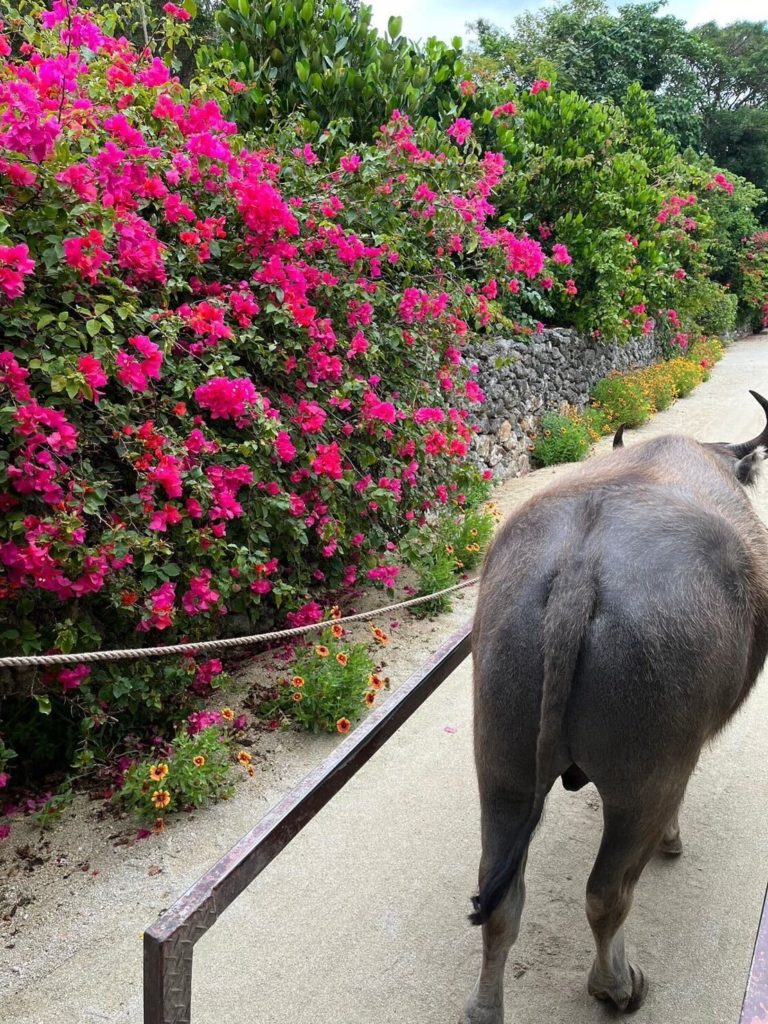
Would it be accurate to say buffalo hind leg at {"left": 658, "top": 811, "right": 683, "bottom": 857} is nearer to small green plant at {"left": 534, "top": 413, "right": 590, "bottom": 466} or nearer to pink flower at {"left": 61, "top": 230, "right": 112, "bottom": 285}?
pink flower at {"left": 61, "top": 230, "right": 112, "bottom": 285}

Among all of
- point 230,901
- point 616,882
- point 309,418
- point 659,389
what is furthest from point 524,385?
point 230,901

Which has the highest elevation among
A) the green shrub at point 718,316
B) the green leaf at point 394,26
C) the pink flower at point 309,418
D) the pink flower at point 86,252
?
the green leaf at point 394,26

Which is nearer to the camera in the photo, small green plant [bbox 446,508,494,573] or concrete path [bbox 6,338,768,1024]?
concrete path [bbox 6,338,768,1024]

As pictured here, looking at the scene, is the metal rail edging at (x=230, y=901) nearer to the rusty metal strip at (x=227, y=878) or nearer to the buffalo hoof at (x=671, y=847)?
the rusty metal strip at (x=227, y=878)

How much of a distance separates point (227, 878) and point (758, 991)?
102 cm

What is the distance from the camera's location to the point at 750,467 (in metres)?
2.84

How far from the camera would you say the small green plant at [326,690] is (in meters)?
3.76

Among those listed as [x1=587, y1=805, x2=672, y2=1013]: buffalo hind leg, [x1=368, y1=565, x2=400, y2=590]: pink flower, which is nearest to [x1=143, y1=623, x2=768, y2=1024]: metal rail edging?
[x1=587, y1=805, x2=672, y2=1013]: buffalo hind leg

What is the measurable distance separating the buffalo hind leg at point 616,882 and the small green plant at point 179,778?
1.66 m

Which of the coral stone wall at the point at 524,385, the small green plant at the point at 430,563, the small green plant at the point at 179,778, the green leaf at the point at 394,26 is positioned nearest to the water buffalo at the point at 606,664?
the small green plant at the point at 179,778

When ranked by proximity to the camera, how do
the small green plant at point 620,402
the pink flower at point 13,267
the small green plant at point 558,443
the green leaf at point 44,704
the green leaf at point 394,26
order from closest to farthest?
the pink flower at point 13,267, the green leaf at point 44,704, the green leaf at point 394,26, the small green plant at point 558,443, the small green plant at point 620,402

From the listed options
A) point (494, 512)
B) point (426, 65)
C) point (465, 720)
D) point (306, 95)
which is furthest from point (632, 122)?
point (465, 720)

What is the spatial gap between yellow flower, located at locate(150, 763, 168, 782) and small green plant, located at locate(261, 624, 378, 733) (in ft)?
2.59

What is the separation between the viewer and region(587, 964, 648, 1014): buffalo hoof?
7.57 feet
